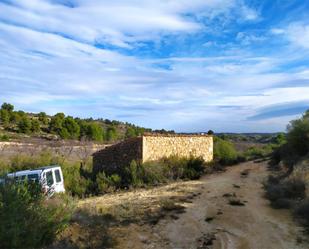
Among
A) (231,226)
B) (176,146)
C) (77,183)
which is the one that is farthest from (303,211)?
(176,146)

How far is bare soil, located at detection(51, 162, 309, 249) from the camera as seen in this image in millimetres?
10734

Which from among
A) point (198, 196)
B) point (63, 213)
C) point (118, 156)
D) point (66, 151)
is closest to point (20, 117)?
point (66, 151)

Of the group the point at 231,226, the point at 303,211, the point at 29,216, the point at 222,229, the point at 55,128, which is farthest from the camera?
the point at 55,128

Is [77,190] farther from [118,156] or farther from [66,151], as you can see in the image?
[66,151]

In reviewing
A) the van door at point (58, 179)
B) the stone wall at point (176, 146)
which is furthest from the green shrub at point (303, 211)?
the stone wall at point (176, 146)

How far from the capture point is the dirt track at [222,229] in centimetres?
1077

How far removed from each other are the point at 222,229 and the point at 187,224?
1.18 meters

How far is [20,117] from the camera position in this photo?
5806 centimetres

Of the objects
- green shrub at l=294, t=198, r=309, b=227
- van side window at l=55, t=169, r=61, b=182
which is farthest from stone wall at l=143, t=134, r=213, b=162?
green shrub at l=294, t=198, r=309, b=227

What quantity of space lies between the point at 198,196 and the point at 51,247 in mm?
9360

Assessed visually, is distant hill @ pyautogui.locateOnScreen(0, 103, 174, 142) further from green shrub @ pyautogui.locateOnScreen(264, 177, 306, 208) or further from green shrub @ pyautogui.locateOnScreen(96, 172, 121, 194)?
green shrub @ pyautogui.locateOnScreen(264, 177, 306, 208)

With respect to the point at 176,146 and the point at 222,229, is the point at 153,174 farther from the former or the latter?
the point at 222,229

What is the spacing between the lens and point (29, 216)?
923cm

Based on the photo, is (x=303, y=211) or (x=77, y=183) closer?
(x=303, y=211)
